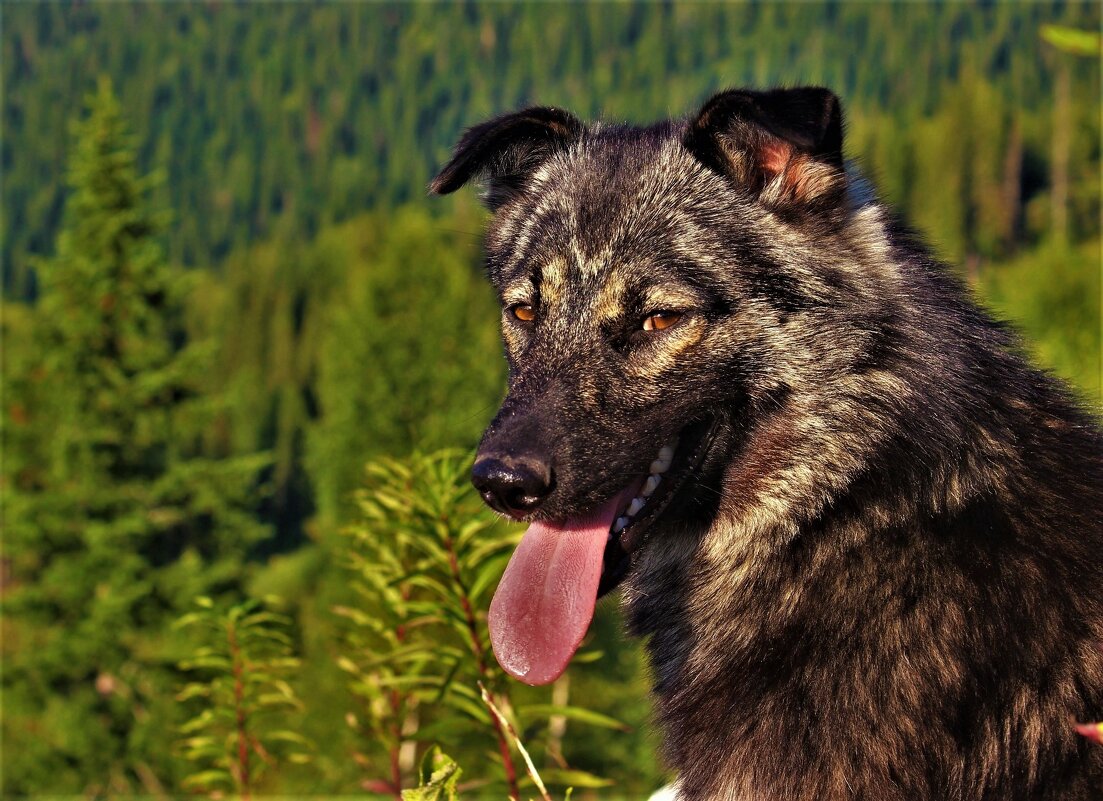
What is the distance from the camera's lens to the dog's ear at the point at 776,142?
3910 mm

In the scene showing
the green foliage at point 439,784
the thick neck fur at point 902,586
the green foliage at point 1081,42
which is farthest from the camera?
the thick neck fur at point 902,586

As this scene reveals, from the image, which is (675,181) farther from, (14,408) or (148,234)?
(14,408)

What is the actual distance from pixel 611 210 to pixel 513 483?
1.21 meters

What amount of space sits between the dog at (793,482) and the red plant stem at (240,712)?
187cm

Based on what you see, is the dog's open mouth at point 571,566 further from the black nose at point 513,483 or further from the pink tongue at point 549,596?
the black nose at point 513,483

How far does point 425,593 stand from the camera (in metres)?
7.13

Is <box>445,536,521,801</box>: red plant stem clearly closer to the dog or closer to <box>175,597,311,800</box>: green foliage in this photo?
the dog

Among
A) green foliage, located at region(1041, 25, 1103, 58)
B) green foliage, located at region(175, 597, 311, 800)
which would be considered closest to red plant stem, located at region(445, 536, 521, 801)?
green foliage, located at region(175, 597, 311, 800)

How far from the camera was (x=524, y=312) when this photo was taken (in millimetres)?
4566

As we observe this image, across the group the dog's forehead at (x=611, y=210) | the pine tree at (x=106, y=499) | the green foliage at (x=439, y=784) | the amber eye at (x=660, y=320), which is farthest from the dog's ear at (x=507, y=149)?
the pine tree at (x=106, y=499)

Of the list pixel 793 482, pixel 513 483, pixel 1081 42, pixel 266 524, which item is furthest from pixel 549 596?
pixel 266 524

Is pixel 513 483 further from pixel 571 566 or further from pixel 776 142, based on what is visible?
pixel 776 142

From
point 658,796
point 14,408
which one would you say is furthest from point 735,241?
point 14,408

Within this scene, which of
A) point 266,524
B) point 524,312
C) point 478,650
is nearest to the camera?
point 524,312
